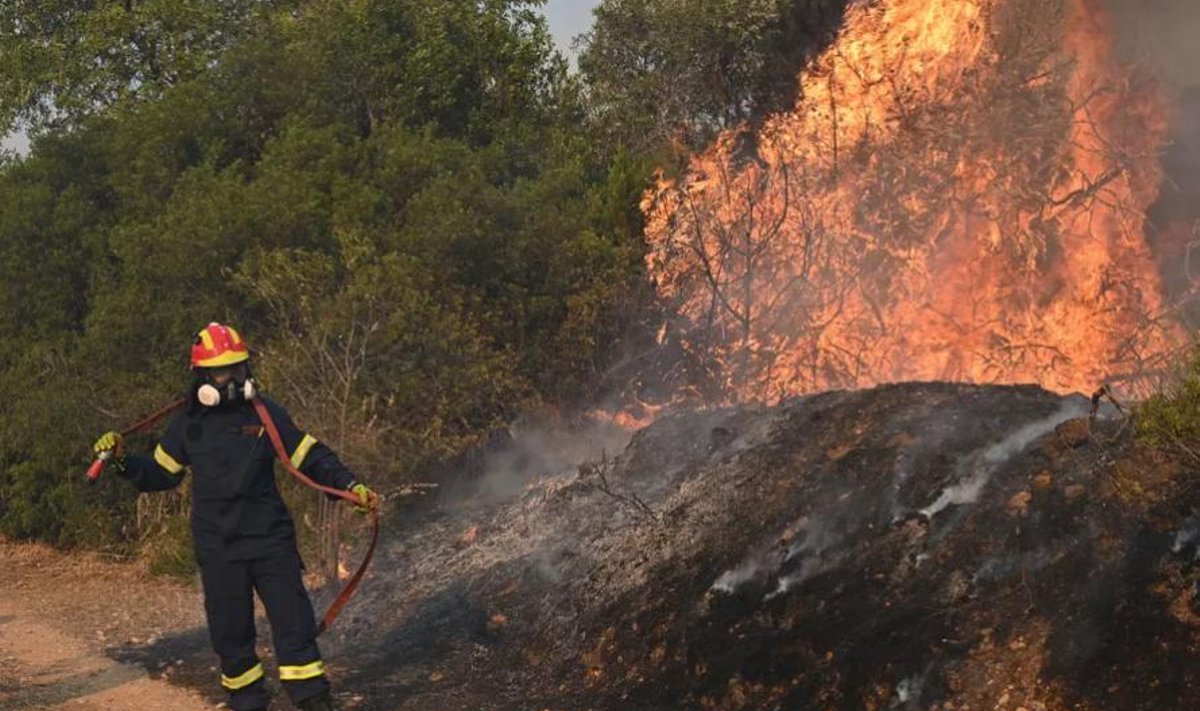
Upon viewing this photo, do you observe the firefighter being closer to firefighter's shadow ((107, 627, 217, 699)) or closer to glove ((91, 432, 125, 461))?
glove ((91, 432, 125, 461))

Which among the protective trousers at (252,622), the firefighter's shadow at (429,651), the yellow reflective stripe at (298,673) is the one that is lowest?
the firefighter's shadow at (429,651)

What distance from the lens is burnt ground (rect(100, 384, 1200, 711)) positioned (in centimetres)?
628

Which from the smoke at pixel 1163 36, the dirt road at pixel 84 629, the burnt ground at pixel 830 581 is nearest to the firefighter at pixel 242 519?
the burnt ground at pixel 830 581

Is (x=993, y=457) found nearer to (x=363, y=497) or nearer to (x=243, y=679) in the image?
(x=363, y=497)

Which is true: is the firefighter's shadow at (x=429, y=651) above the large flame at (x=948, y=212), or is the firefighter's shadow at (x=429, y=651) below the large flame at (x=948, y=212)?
below

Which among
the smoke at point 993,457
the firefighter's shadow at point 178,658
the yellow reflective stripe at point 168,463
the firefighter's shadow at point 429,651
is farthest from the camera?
the firefighter's shadow at point 178,658

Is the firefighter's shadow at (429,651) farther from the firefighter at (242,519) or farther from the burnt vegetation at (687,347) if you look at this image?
the firefighter at (242,519)

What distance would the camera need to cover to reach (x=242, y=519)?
6.63 meters

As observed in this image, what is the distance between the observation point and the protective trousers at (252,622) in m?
6.55

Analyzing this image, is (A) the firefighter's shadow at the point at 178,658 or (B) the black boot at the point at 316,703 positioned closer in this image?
(B) the black boot at the point at 316,703

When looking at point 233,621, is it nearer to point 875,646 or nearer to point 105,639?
point 875,646

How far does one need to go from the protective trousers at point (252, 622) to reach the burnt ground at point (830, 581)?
124cm

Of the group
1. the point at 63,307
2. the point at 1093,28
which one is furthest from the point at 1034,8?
the point at 63,307

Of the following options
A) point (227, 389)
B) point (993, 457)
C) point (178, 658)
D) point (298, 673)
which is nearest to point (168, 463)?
point (227, 389)
